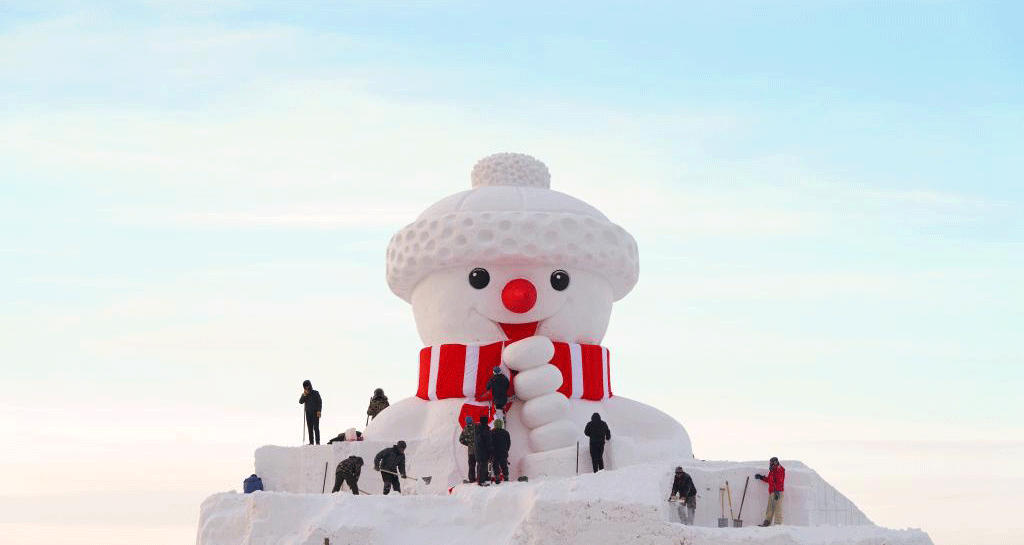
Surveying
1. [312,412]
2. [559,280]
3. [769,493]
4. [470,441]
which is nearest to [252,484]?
[312,412]

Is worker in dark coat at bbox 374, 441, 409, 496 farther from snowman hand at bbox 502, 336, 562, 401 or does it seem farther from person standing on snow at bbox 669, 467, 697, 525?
person standing on snow at bbox 669, 467, 697, 525

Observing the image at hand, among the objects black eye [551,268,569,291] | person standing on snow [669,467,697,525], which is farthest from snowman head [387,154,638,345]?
person standing on snow [669,467,697,525]

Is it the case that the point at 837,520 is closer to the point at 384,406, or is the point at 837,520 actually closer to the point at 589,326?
the point at 589,326

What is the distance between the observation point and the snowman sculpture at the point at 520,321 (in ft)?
65.7

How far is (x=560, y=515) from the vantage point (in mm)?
15328

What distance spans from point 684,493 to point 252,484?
607 cm

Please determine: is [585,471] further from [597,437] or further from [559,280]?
[559,280]

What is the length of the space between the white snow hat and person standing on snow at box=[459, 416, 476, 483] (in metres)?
2.72

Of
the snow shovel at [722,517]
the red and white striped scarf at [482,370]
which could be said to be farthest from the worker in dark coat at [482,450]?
the snow shovel at [722,517]

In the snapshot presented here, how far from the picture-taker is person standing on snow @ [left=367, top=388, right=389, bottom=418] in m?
21.6

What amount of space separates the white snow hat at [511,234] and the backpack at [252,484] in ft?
11.9

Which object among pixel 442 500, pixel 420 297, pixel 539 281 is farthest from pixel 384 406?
pixel 442 500

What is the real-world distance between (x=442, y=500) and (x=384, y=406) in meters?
5.15

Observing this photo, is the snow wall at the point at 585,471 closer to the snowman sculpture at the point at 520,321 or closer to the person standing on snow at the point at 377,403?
the snowman sculpture at the point at 520,321
